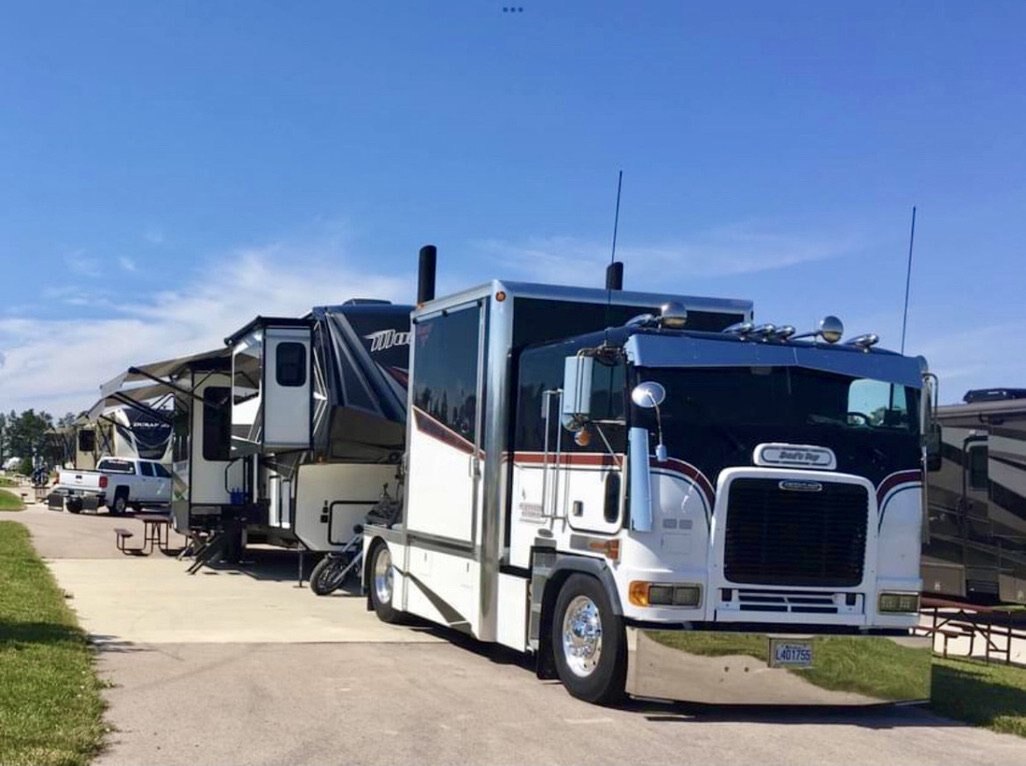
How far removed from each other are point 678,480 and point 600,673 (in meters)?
1.47

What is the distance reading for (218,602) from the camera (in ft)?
46.7

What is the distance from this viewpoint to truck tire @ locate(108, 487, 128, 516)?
35.7m

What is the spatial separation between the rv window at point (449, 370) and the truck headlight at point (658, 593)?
2722 millimetres

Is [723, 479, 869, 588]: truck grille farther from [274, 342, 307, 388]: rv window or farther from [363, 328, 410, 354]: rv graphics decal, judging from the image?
[274, 342, 307, 388]: rv window

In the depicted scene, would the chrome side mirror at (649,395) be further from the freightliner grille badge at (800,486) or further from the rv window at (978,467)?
the rv window at (978,467)

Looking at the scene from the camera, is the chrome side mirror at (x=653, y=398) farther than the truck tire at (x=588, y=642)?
No

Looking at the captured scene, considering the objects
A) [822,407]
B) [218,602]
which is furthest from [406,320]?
[822,407]

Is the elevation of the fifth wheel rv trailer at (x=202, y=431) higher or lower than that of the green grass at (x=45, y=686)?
higher

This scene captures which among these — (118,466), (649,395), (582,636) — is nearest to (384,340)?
(582,636)

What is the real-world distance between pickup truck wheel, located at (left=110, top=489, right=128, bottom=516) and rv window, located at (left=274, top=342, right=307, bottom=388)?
72.2ft

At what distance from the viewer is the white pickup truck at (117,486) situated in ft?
115

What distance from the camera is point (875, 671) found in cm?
829

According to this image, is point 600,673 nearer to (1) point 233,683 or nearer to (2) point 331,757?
(2) point 331,757

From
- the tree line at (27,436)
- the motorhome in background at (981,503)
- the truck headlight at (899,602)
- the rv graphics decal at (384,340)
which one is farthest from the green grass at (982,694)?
the tree line at (27,436)
